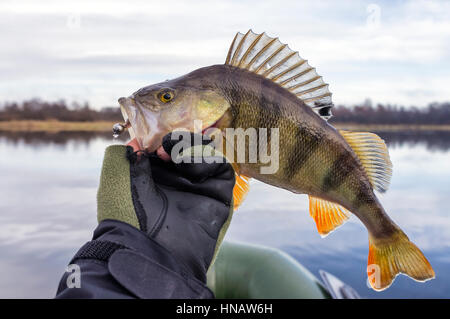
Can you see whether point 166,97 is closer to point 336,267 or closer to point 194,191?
point 194,191

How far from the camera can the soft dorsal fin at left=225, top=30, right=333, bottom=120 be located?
1.80m

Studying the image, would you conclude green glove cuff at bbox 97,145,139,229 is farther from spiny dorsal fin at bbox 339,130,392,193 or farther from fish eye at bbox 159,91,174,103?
spiny dorsal fin at bbox 339,130,392,193

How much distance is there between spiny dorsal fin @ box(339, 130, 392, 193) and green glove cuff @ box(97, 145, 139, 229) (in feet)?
2.99

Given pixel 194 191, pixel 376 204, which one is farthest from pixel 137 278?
pixel 376 204

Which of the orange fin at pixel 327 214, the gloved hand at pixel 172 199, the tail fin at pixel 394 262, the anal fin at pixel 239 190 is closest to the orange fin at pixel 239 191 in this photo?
the anal fin at pixel 239 190

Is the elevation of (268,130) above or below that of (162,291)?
above

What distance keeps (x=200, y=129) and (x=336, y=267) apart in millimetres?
12618

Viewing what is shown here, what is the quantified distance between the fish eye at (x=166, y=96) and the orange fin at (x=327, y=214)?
2.49ft

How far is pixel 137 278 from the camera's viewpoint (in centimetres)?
130

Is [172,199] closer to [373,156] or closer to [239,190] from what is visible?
[239,190]

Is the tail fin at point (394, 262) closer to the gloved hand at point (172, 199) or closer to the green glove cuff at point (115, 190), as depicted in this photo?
the gloved hand at point (172, 199)

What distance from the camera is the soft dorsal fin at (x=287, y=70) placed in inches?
70.7
